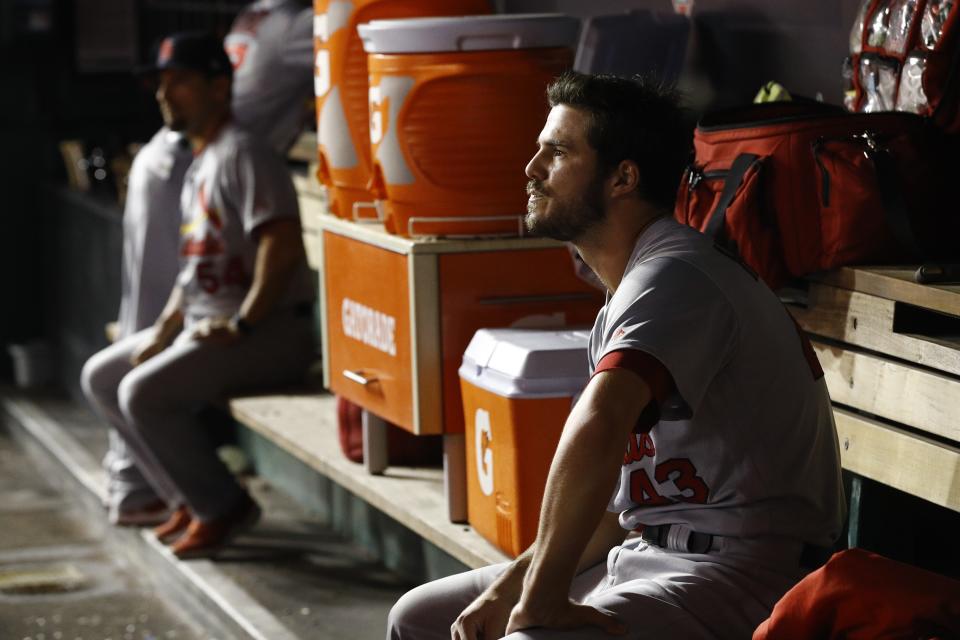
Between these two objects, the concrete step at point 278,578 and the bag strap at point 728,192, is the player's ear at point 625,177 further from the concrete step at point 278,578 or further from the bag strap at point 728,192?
the concrete step at point 278,578

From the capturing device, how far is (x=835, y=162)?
9.09 ft

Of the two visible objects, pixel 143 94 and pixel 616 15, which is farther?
pixel 143 94

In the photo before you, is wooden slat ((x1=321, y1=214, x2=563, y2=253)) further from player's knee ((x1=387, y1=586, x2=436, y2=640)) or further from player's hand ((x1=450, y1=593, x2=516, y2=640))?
player's hand ((x1=450, y1=593, x2=516, y2=640))

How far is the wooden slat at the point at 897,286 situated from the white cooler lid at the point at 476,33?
1011 mm

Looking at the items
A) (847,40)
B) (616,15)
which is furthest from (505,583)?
(616,15)

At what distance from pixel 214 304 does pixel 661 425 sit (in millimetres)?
2744

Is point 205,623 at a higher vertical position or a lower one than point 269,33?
lower

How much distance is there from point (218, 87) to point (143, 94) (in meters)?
3.10

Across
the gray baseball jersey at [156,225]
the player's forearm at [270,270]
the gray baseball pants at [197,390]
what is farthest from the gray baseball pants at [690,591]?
the gray baseball jersey at [156,225]

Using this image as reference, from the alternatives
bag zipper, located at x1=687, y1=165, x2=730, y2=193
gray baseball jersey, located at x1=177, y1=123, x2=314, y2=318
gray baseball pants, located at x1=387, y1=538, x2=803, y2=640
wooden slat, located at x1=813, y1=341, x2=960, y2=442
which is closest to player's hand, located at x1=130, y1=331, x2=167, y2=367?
gray baseball jersey, located at x1=177, y1=123, x2=314, y2=318

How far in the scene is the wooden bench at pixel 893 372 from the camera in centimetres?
259

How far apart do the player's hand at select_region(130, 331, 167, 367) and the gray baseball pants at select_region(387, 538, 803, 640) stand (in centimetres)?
286

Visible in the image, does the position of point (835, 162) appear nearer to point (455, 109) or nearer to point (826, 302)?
point (826, 302)

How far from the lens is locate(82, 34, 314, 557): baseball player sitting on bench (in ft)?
15.6
